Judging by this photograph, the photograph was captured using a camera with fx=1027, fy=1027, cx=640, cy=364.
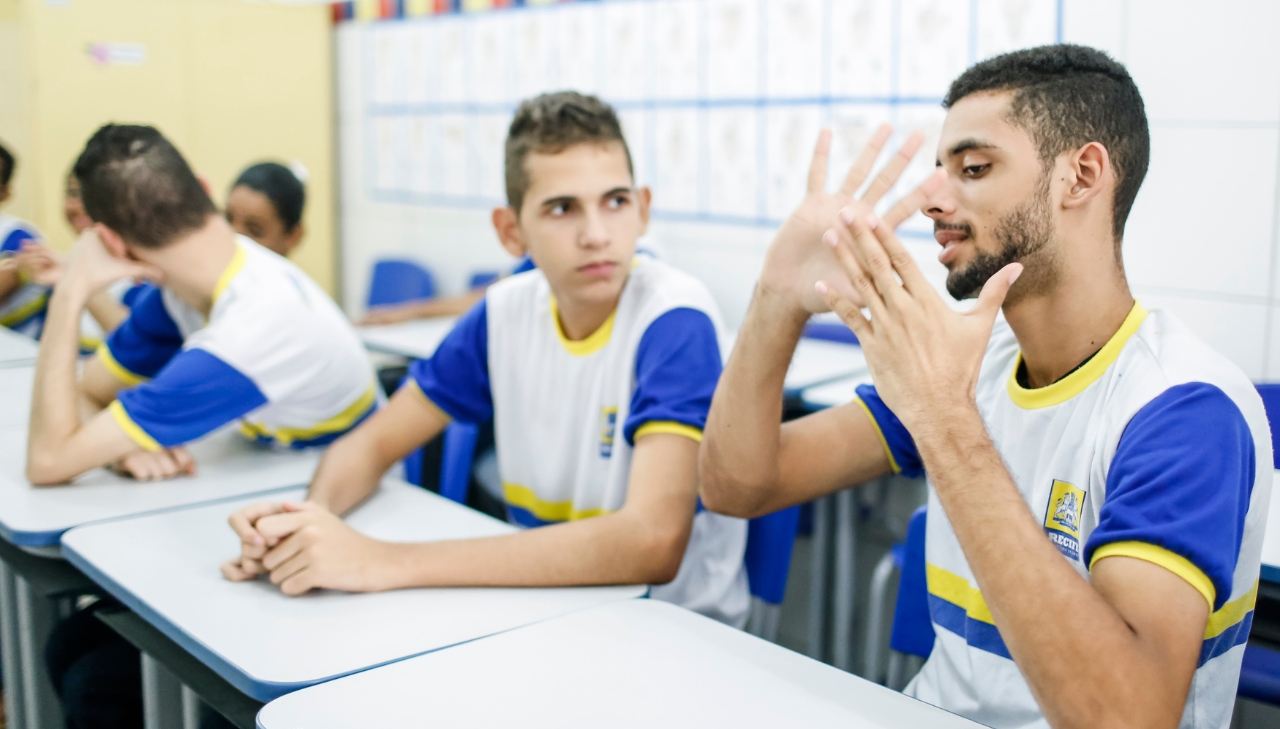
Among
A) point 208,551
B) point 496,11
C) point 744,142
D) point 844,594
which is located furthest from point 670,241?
point 208,551

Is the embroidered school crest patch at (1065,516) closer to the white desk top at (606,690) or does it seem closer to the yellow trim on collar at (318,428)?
the white desk top at (606,690)

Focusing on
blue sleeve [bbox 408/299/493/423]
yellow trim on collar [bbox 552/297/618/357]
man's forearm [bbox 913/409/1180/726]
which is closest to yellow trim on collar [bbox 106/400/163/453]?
blue sleeve [bbox 408/299/493/423]

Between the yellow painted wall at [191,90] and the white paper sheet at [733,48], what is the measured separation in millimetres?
2356

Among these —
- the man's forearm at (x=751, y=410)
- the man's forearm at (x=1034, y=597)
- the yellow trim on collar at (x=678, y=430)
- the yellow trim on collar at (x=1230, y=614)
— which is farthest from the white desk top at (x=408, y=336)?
the yellow trim on collar at (x=1230, y=614)

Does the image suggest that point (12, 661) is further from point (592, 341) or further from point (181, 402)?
point (592, 341)

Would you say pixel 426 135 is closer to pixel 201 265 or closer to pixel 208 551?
pixel 201 265

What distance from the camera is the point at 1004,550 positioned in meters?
0.93

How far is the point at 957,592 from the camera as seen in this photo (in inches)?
49.3

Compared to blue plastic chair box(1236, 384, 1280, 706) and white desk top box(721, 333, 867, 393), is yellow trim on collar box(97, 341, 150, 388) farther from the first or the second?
blue plastic chair box(1236, 384, 1280, 706)

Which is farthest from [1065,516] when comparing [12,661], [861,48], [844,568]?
[861,48]

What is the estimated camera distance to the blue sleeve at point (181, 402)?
1.75 meters

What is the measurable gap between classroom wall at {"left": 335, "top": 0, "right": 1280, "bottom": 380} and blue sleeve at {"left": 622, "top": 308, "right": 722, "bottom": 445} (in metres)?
1.10

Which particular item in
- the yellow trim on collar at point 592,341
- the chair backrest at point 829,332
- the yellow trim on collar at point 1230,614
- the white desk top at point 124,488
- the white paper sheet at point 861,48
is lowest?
the white desk top at point 124,488

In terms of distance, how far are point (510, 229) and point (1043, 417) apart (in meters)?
1.01
